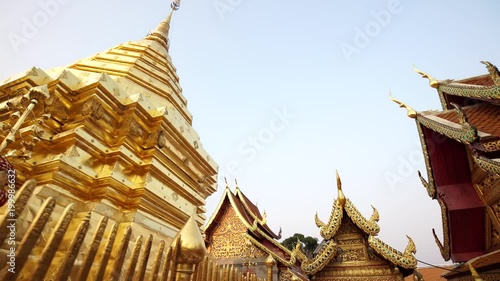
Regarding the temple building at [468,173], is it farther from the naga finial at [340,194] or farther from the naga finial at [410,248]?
the naga finial at [340,194]

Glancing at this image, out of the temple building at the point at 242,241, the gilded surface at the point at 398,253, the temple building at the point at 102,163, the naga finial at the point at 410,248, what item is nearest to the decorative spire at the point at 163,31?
the temple building at the point at 102,163

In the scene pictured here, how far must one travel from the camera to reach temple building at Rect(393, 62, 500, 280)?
175 inches

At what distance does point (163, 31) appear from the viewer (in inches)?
214

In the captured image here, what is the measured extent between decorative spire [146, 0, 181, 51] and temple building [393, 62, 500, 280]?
5.70 m

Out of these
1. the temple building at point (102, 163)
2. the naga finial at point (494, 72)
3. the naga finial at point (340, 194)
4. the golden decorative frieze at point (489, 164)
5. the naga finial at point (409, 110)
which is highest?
the naga finial at point (409, 110)

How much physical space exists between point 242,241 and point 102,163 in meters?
9.93

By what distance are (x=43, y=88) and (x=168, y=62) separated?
2949mm

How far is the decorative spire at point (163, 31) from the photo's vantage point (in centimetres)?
514

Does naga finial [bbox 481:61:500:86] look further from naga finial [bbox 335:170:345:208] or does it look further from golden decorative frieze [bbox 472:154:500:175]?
naga finial [bbox 335:170:345:208]

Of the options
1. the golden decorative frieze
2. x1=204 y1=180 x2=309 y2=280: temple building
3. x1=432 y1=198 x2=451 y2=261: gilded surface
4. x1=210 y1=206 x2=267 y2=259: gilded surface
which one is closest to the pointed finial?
the golden decorative frieze

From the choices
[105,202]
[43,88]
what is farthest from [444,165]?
[43,88]

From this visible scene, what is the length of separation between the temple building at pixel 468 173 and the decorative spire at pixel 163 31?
18.7 feet

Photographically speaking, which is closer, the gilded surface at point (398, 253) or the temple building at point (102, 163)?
the temple building at point (102, 163)

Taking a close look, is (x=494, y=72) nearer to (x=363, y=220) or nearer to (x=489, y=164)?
(x=489, y=164)
